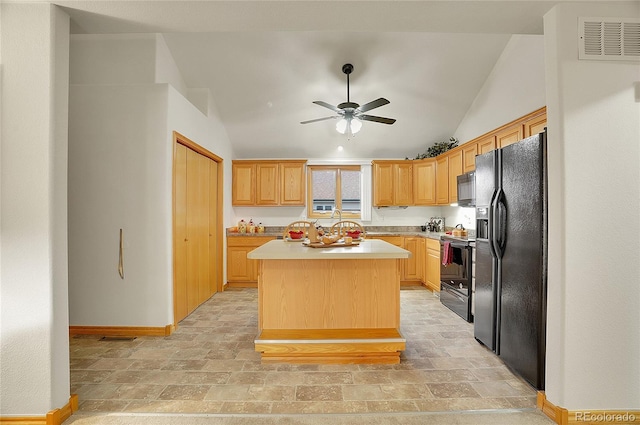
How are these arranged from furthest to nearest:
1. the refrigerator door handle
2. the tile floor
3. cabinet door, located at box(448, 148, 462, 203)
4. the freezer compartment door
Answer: cabinet door, located at box(448, 148, 462, 203) → the freezer compartment door → the refrigerator door handle → the tile floor

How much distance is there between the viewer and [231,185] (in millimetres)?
5676

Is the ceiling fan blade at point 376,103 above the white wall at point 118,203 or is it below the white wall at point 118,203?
above

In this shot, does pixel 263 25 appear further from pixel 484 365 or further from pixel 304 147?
pixel 304 147

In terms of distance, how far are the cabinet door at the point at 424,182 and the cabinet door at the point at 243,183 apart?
3036 mm

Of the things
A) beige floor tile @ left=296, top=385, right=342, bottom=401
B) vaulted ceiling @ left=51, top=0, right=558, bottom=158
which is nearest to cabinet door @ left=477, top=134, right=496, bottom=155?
vaulted ceiling @ left=51, top=0, right=558, bottom=158

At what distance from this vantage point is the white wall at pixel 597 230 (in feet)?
5.90

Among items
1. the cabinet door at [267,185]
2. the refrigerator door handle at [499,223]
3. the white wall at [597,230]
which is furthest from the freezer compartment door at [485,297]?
the cabinet door at [267,185]

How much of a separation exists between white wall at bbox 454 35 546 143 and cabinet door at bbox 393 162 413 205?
1262mm

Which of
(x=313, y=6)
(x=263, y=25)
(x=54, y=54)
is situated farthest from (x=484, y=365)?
(x=54, y=54)

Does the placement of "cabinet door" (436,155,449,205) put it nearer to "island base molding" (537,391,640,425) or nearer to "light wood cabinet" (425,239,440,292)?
"light wood cabinet" (425,239,440,292)

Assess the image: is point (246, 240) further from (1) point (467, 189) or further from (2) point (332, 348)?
(1) point (467, 189)

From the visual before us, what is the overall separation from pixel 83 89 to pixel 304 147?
11.1ft

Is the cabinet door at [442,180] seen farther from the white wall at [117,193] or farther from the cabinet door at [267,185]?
the white wall at [117,193]

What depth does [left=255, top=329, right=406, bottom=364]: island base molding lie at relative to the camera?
250 cm
